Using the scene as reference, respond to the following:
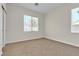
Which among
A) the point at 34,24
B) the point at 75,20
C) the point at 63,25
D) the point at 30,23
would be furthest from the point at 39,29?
the point at 75,20

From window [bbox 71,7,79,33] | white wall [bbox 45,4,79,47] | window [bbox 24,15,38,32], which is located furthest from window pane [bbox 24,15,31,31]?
window [bbox 71,7,79,33]

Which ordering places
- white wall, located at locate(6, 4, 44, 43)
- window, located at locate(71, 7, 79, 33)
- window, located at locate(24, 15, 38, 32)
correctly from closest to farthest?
window, located at locate(24, 15, 38, 32) → white wall, located at locate(6, 4, 44, 43) → window, located at locate(71, 7, 79, 33)

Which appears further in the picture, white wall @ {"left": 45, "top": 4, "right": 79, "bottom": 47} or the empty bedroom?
white wall @ {"left": 45, "top": 4, "right": 79, "bottom": 47}

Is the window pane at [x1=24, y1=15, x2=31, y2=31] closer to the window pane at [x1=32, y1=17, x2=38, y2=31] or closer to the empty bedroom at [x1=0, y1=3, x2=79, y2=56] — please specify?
the empty bedroom at [x1=0, y1=3, x2=79, y2=56]

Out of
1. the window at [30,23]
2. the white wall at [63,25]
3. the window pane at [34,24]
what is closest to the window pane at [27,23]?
the window at [30,23]

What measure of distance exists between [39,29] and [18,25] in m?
0.78

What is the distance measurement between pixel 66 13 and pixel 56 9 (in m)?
0.50

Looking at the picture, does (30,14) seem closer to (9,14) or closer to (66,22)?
(9,14)

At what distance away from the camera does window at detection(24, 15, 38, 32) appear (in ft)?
9.65

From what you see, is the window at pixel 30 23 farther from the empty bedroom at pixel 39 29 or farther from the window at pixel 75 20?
the window at pixel 75 20

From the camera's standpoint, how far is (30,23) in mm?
2906

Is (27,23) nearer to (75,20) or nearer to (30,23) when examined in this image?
(30,23)

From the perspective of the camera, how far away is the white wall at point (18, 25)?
3.11 m

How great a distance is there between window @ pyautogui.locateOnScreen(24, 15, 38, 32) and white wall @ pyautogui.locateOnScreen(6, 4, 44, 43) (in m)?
0.12
